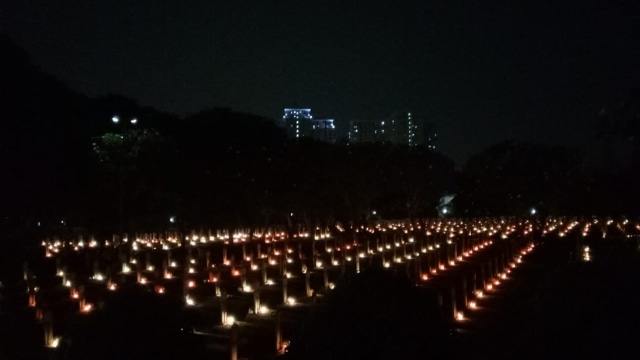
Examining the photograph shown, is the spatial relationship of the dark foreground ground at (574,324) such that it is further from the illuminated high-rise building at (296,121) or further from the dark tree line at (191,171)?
the illuminated high-rise building at (296,121)

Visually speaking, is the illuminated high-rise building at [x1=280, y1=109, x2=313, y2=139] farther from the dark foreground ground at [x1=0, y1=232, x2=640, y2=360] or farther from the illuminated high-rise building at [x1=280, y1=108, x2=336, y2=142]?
the dark foreground ground at [x1=0, y1=232, x2=640, y2=360]

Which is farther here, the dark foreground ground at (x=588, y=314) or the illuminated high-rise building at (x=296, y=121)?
the illuminated high-rise building at (x=296, y=121)

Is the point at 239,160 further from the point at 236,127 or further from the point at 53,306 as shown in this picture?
the point at 53,306

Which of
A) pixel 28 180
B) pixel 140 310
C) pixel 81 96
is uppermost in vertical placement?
pixel 81 96

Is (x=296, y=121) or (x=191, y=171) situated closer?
(x=191, y=171)

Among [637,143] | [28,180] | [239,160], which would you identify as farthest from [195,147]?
[637,143]

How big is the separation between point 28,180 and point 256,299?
17.3 metres

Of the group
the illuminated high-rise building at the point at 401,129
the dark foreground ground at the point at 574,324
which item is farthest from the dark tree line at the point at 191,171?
the illuminated high-rise building at the point at 401,129

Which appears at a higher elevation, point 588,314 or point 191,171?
point 191,171

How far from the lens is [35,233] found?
992 inches

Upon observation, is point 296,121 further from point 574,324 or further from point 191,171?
point 574,324

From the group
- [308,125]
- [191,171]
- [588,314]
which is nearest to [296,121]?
[308,125]

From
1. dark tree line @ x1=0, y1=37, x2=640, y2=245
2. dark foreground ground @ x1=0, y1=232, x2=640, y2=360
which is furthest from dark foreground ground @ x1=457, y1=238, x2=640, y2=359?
dark tree line @ x1=0, y1=37, x2=640, y2=245

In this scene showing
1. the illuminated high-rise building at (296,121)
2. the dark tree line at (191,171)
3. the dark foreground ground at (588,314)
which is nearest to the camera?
the dark foreground ground at (588,314)
